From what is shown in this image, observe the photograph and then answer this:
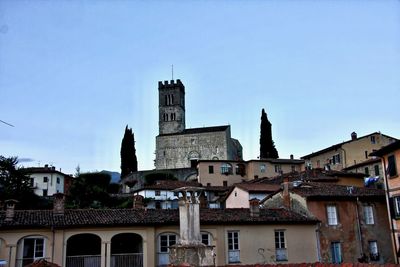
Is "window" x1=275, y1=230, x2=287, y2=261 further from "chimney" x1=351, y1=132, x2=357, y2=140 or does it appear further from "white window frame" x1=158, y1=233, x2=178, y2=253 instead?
"chimney" x1=351, y1=132, x2=357, y2=140

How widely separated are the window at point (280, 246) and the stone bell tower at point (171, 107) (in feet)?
248

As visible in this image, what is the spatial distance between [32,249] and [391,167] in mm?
22317

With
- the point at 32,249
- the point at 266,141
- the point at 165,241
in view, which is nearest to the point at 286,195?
the point at 165,241

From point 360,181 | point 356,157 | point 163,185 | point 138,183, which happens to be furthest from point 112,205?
point 356,157

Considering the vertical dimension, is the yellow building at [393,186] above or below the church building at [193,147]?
below

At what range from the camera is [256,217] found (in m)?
27.3

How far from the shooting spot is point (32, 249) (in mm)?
24359

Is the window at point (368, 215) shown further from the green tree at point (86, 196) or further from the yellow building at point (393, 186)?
the green tree at point (86, 196)

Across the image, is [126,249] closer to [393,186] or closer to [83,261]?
[83,261]

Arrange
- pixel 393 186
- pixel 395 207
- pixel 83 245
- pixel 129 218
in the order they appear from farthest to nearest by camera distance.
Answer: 1. pixel 83 245
2. pixel 393 186
3. pixel 395 207
4. pixel 129 218

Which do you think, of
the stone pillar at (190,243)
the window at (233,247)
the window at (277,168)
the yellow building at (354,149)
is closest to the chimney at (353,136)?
the yellow building at (354,149)

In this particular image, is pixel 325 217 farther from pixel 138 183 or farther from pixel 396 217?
pixel 138 183

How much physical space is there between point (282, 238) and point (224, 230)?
3.86 meters

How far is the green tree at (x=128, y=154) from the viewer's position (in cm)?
8288
